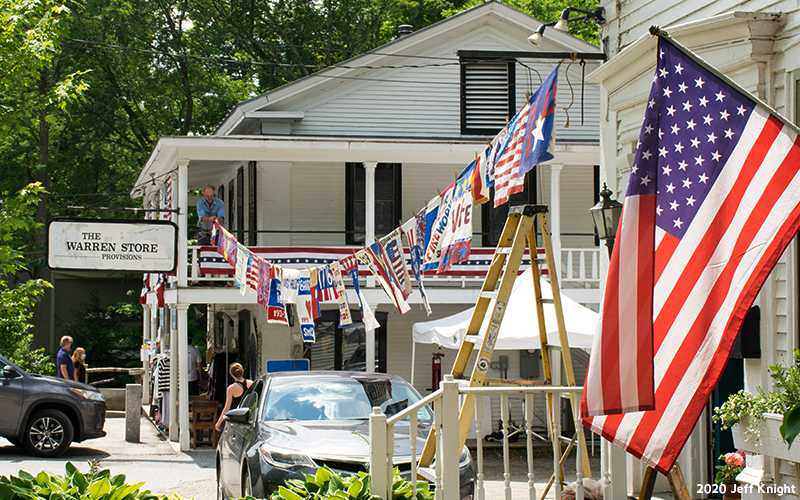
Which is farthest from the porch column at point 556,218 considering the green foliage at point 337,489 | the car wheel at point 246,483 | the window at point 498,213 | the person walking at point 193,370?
the green foliage at point 337,489

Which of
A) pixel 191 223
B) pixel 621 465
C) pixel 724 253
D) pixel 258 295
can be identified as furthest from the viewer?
pixel 191 223

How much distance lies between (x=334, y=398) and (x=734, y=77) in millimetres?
4874

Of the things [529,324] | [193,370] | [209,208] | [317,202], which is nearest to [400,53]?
[317,202]

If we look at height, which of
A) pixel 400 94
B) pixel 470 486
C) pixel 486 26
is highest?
pixel 486 26

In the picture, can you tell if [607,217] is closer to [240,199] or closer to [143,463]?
[143,463]

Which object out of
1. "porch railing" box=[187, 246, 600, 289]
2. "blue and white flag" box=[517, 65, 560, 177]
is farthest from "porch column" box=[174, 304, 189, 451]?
"blue and white flag" box=[517, 65, 560, 177]

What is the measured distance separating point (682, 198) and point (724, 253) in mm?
333

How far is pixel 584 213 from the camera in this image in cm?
1888

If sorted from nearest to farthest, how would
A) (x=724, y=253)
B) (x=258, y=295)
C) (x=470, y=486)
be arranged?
(x=724, y=253), (x=470, y=486), (x=258, y=295)

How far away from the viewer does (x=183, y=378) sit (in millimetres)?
14781

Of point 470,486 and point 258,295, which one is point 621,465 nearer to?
point 470,486

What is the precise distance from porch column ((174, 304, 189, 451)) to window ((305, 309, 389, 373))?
3.62m

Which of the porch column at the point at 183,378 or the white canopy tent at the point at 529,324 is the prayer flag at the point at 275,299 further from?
the white canopy tent at the point at 529,324

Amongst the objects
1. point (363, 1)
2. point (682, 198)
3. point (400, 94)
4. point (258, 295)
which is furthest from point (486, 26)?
point (682, 198)
